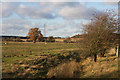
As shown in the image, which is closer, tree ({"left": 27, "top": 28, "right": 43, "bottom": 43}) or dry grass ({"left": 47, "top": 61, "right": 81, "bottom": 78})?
dry grass ({"left": 47, "top": 61, "right": 81, "bottom": 78})

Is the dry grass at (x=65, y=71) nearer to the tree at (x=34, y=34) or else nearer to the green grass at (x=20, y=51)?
the green grass at (x=20, y=51)

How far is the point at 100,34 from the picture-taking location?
39.8ft

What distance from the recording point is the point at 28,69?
400 inches

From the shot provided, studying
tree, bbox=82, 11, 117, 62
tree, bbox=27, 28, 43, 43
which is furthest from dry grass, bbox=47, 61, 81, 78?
tree, bbox=27, 28, 43, 43

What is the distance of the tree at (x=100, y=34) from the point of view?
477 inches

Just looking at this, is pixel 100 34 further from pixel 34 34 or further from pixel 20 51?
pixel 34 34

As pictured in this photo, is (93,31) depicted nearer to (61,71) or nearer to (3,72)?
(61,71)

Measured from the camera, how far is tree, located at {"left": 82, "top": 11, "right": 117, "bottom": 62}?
12.1 m

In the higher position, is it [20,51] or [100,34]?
[100,34]

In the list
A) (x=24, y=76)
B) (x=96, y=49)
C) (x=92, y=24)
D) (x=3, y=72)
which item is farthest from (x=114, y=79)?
(x=3, y=72)

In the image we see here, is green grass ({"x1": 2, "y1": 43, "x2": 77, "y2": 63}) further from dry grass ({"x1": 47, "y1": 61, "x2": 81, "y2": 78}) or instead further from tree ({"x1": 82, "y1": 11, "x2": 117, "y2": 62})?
dry grass ({"x1": 47, "y1": 61, "x2": 81, "y2": 78})

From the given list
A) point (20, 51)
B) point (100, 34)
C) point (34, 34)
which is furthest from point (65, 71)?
point (34, 34)

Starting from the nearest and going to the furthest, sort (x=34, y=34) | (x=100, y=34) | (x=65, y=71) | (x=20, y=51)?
(x=65, y=71) → (x=100, y=34) → (x=20, y=51) → (x=34, y=34)

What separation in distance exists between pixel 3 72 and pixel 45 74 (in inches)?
136
